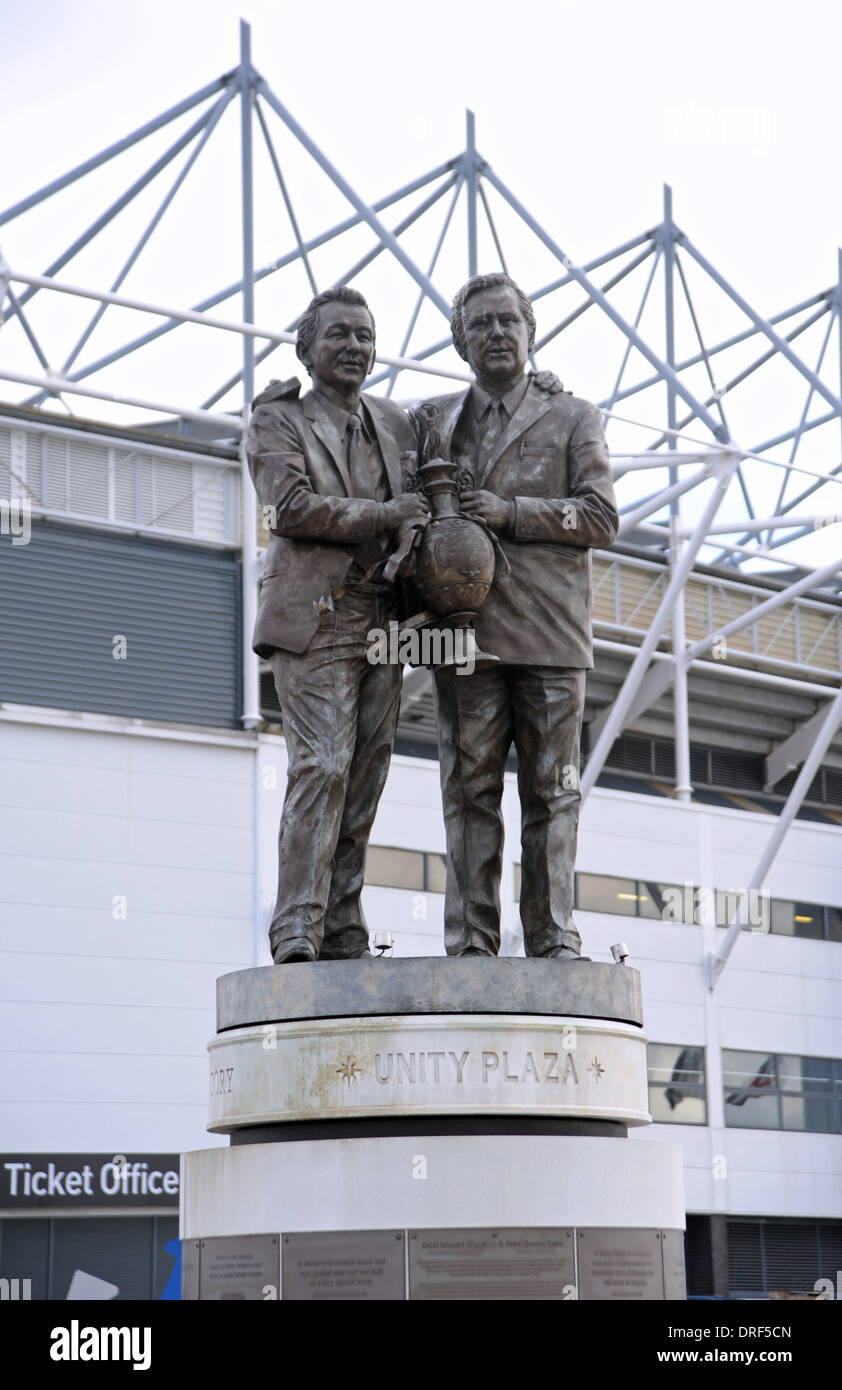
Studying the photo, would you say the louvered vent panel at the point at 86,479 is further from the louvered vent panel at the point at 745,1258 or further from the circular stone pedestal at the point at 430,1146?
the circular stone pedestal at the point at 430,1146

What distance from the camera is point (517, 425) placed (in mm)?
8945

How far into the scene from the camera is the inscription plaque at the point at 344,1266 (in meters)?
7.28

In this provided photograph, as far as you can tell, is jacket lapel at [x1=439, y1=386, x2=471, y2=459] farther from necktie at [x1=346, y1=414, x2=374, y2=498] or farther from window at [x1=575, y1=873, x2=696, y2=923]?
window at [x1=575, y1=873, x2=696, y2=923]

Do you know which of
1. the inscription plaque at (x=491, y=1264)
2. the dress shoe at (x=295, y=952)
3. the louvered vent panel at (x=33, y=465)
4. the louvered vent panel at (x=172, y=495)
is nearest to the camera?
the inscription plaque at (x=491, y=1264)

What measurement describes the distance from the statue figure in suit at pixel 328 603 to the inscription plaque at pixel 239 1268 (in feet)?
3.98

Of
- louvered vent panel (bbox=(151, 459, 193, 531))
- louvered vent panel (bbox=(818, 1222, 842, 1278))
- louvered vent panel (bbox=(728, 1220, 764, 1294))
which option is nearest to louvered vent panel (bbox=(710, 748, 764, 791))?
louvered vent panel (bbox=(818, 1222, 842, 1278))

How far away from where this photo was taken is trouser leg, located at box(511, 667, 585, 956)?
8.59 meters

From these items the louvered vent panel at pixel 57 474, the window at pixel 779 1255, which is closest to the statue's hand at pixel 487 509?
the louvered vent panel at pixel 57 474

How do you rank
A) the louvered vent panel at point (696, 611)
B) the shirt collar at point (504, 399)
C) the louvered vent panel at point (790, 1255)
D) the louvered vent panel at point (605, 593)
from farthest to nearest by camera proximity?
the louvered vent panel at point (696, 611) → the louvered vent panel at point (605, 593) → the louvered vent panel at point (790, 1255) → the shirt collar at point (504, 399)

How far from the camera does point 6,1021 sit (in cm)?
2741

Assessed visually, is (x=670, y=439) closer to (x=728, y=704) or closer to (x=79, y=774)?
(x=728, y=704)

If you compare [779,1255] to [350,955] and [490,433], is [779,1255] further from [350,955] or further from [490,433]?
[490,433]

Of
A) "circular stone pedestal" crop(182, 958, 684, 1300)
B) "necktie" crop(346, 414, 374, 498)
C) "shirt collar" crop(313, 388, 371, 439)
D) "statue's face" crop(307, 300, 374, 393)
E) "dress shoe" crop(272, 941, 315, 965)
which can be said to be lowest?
"circular stone pedestal" crop(182, 958, 684, 1300)
